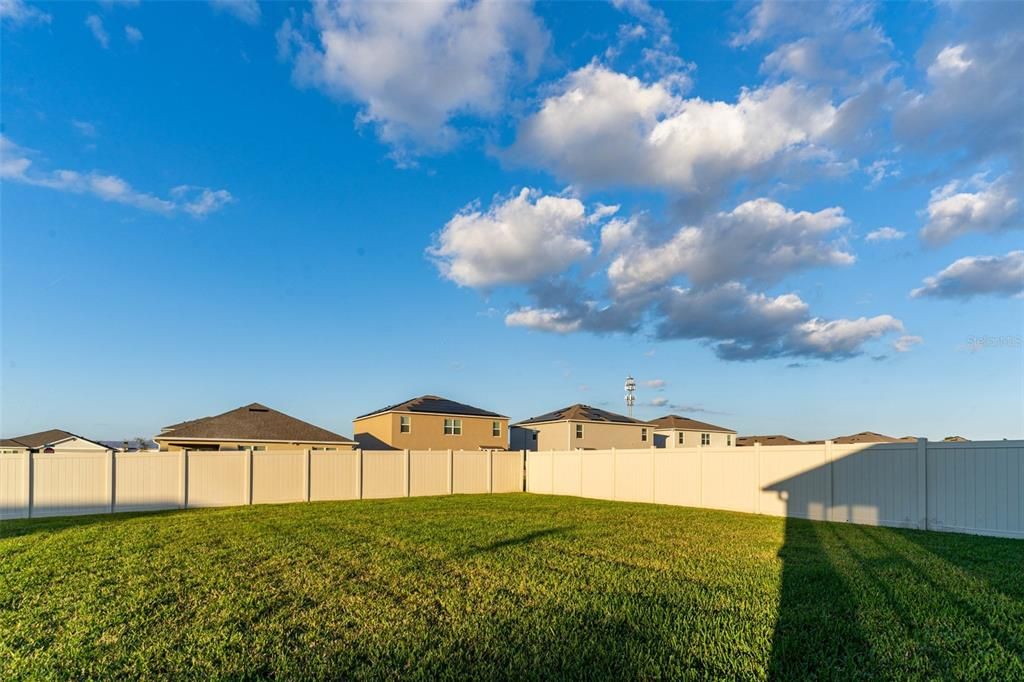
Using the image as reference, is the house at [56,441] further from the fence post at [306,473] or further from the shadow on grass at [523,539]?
the shadow on grass at [523,539]

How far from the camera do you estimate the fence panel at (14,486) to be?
1512 centimetres

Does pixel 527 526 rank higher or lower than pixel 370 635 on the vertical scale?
lower

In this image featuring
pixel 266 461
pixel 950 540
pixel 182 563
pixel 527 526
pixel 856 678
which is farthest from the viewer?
pixel 266 461

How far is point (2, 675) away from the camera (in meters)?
4.12

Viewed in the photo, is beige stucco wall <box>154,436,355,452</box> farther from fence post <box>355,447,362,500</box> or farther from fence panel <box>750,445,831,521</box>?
fence panel <box>750,445,831,521</box>

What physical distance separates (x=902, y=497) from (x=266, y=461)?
16.4m

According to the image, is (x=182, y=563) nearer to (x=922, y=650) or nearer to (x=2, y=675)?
(x=2, y=675)

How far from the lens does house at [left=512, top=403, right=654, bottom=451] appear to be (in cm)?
3794

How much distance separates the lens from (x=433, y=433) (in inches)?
1330

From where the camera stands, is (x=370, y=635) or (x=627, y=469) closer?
(x=370, y=635)

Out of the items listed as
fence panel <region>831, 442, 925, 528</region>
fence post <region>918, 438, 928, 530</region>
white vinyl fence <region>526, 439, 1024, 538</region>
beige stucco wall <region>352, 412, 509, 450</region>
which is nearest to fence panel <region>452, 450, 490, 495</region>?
white vinyl fence <region>526, 439, 1024, 538</region>

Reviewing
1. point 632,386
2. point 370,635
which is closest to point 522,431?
point 632,386

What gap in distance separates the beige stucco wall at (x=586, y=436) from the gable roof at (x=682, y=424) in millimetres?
4261

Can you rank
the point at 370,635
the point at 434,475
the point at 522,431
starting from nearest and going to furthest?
the point at 370,635 → the point at 434,475 → the point at 522,431
